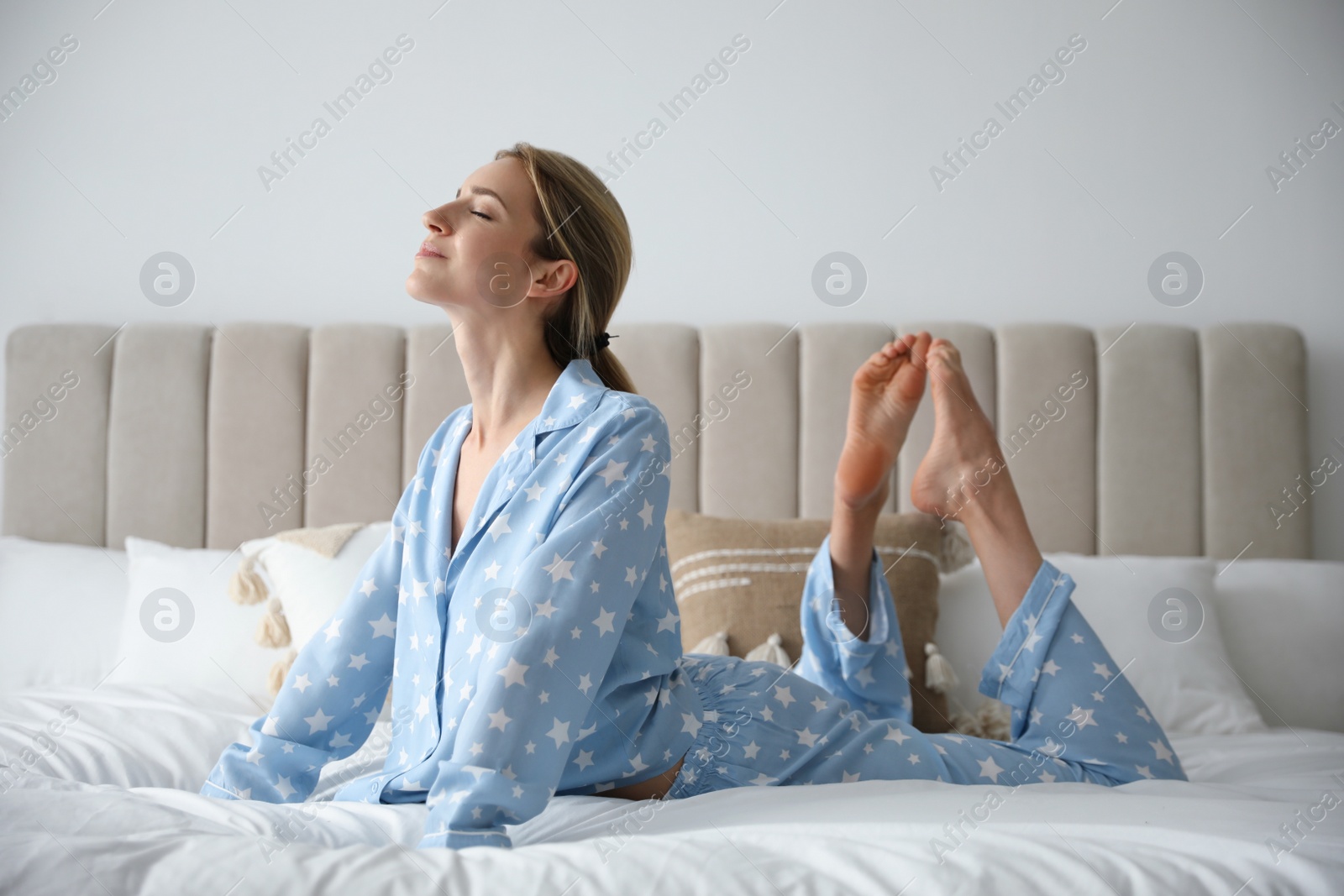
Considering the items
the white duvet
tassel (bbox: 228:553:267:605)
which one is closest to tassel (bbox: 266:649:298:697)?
tassel (bbox: 228:553:267:605)

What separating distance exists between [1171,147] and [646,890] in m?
2.20

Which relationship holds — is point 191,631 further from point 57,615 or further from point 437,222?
point 437,222

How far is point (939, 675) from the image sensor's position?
161 cm

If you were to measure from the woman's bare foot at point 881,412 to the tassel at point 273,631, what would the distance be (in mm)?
995

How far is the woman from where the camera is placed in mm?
938

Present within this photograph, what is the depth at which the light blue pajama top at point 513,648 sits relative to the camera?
889 millimetres

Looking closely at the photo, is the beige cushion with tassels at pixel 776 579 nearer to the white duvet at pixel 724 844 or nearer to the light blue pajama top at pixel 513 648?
the light blue pajama top at pixel 513 648

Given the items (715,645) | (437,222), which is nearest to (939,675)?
(715,645)

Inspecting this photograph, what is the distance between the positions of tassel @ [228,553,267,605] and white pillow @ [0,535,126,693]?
284 mm

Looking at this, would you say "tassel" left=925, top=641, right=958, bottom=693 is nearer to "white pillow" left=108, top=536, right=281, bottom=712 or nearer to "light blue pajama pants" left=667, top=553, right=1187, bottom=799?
"light blue pajama pants" left=667, top=553, right=1187, bottom=799

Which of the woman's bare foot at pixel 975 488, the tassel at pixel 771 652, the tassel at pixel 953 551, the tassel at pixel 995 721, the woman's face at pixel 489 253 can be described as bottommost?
the tassel at pixel 995 721

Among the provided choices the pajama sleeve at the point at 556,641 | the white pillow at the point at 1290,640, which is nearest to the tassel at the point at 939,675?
the white pillow at the point at 1290,640

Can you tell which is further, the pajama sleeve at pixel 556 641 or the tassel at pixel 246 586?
the tassel at pixel 246 586

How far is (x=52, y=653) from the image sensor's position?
1.82 metres
